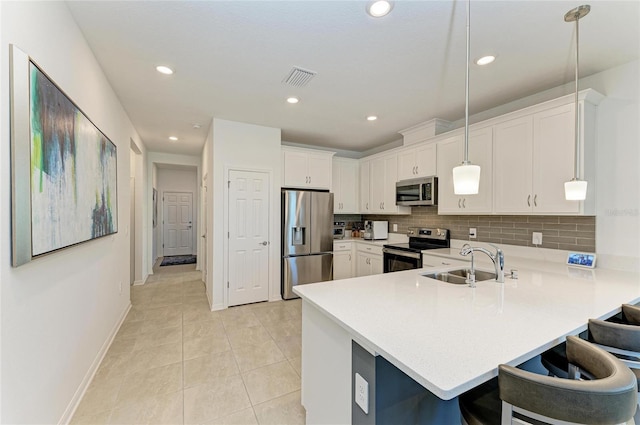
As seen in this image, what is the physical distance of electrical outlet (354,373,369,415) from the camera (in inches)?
44.6

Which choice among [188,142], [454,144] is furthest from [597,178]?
[188,142]

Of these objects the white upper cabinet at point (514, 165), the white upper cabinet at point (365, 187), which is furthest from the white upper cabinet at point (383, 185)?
the white upper cabinet at point (514, 165)

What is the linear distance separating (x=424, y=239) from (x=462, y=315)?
2967mm

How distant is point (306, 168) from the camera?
4406mm

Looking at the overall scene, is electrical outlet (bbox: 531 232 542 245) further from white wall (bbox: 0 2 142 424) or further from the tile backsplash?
white wall (bbox: 0 2 142 424)

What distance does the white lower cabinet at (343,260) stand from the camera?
4.65 m

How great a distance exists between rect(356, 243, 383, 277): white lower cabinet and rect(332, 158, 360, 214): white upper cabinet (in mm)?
824

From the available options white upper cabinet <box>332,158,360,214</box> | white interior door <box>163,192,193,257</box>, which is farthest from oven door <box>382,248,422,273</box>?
white interior door <box>163,192,193,257</box>

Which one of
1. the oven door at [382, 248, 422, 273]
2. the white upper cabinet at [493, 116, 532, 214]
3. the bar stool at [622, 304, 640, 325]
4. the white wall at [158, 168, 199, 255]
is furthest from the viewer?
the white wall at [158, 168, 199, 255]

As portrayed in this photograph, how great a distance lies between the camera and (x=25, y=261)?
3.94ft

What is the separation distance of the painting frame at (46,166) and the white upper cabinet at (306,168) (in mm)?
2472

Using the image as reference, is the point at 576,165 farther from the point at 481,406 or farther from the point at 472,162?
the point at 481,406

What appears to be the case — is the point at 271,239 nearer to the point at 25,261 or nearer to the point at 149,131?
the point at 149,131

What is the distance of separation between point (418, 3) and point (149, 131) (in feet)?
14.0
